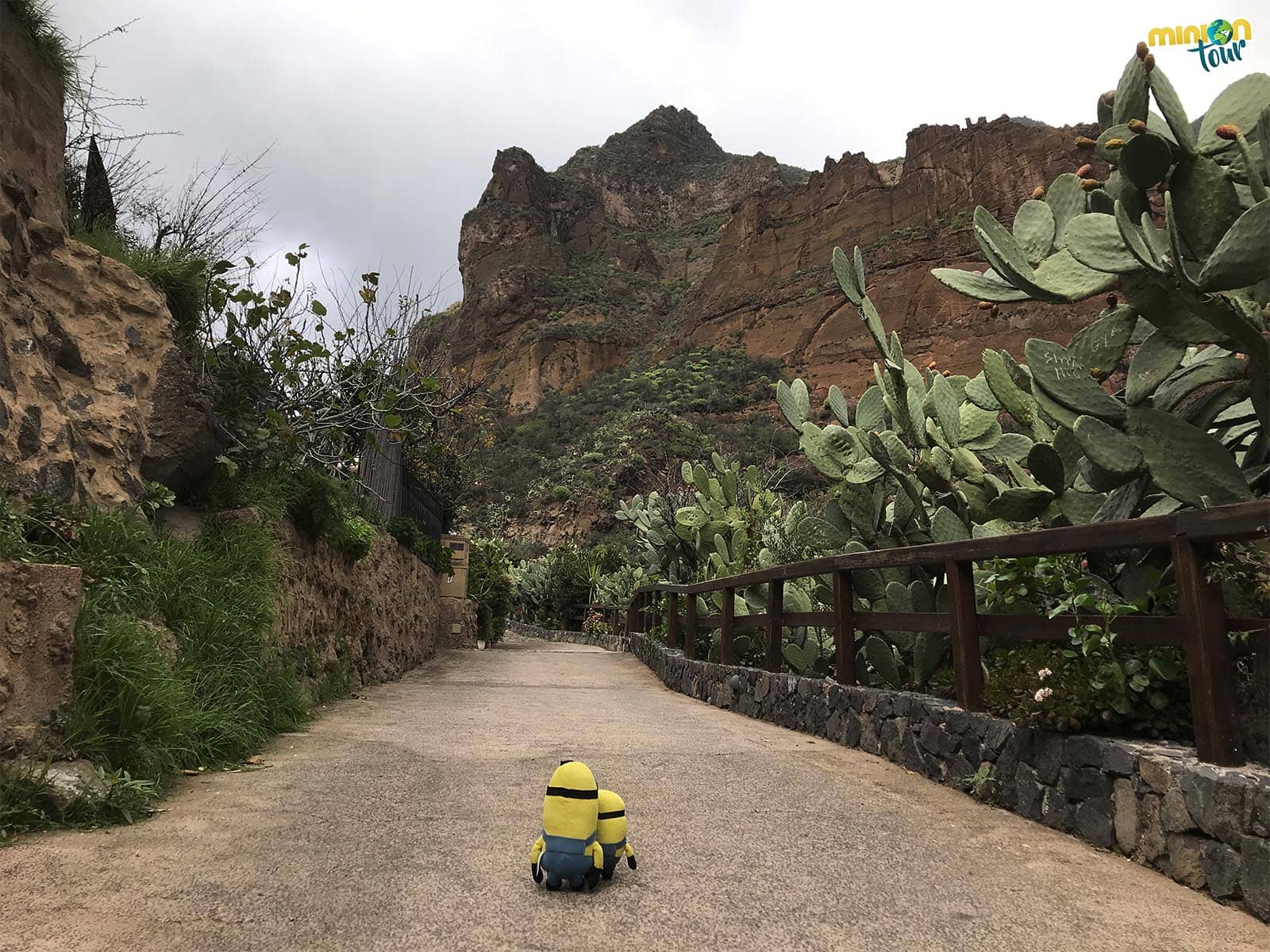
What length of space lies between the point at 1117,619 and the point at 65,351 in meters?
5.09

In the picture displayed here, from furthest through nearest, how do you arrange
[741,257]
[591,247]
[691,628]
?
[591,247]
[741,257]
[691,628]

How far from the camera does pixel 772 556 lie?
7355 mm

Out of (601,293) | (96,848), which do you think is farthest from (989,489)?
(601,293)

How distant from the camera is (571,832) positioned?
221 cm

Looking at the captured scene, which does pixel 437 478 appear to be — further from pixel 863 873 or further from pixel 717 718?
pixel 863 873

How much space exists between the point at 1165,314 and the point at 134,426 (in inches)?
198

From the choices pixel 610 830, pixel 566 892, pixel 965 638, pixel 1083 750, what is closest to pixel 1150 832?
pixel 1083 750

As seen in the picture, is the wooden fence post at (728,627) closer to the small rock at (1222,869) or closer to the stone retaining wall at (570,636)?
the small rock at (1222,869)

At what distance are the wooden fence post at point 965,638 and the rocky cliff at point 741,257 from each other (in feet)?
68.5

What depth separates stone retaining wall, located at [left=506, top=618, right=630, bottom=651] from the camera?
1736 centimetres

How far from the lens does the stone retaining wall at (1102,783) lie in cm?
232

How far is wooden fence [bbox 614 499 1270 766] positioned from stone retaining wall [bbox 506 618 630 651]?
1109 centimetres

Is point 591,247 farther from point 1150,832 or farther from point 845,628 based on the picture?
point 1150,832

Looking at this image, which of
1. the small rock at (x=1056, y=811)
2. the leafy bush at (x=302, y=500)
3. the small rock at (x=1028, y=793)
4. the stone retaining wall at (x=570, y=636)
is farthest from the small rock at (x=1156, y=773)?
the stone retaining wall at (x=570, y=636)
